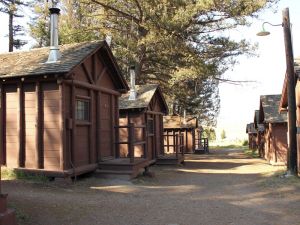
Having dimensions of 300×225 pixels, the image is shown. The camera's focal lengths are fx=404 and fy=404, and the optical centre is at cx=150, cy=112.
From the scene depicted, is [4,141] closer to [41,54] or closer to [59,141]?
[59,141]

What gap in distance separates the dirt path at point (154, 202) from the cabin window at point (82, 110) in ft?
7.54

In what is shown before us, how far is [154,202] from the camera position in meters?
10.7

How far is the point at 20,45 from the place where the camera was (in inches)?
1553

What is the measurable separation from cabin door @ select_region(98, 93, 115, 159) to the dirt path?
206 centimetres

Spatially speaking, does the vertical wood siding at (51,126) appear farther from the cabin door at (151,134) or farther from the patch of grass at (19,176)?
the cabin door at (151,134)

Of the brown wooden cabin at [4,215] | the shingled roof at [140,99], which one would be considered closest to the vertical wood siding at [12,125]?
the brown wooden cabin at [4,215]

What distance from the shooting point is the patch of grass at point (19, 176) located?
13258 mm

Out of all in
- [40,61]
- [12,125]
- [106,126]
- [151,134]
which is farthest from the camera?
[151,134]

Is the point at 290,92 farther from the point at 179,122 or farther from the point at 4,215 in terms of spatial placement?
the point at 179,122

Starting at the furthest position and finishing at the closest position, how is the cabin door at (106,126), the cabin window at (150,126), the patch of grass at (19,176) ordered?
the cabin window at (150,126) < the cabin door at (106,126) < the patch of grass at (19,176)

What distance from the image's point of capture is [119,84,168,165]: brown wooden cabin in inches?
864

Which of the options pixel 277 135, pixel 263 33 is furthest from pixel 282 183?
pixel 277 135

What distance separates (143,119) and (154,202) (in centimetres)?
1164

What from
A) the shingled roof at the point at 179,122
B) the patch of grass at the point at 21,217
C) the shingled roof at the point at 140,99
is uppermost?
the shingled roof at the point at 140,99
